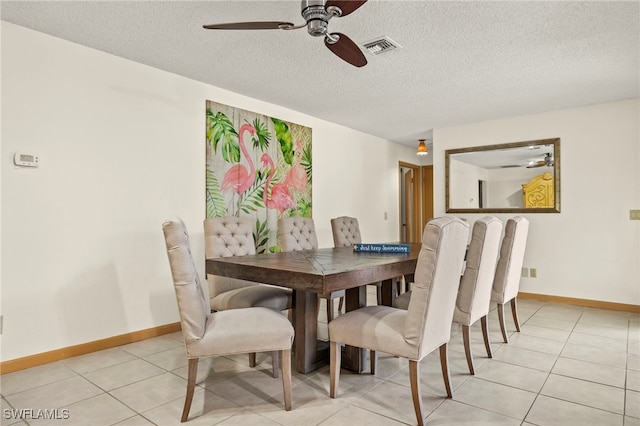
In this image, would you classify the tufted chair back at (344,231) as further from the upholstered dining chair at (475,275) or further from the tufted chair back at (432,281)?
the tufted chair back at (432,281)

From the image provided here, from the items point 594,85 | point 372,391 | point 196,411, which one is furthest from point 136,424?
point 594,85

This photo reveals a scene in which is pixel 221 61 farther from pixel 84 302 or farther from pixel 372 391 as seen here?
pixel 372 391

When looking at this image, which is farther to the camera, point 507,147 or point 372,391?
point 507,147

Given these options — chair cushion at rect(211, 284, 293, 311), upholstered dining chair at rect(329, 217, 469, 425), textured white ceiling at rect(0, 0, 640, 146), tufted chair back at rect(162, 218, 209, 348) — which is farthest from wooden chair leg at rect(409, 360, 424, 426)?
textured white ceiling at rect(0, 0, 640, 146)

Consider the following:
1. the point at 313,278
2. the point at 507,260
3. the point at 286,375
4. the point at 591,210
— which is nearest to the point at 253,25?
the point at 313,278

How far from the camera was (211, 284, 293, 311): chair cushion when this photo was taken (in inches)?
101

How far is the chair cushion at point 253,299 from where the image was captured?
101 inches

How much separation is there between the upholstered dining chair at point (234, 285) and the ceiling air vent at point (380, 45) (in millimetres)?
1732

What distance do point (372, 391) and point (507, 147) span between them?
3.94m

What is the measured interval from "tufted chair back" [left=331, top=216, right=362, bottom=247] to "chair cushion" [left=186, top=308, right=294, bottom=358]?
6.81 feet

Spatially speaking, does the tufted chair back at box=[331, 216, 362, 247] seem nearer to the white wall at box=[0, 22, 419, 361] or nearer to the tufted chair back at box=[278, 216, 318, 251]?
the tufted chair back at box=[278, 216, 318, 251]

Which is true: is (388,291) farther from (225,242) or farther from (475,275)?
(225,242)

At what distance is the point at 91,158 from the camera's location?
284cm

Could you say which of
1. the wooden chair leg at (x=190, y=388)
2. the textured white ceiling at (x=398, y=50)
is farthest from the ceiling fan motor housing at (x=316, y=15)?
the wooden chair leg at (x=190, y=388)
